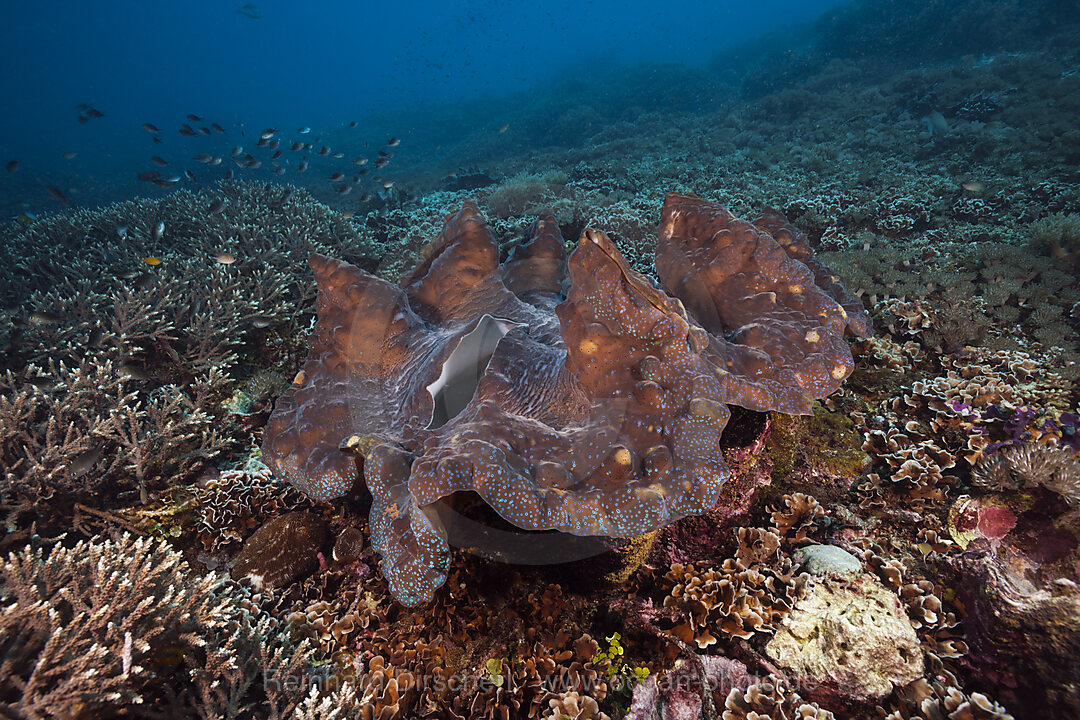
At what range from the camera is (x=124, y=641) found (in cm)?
192

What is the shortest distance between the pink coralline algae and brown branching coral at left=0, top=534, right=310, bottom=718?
78cm

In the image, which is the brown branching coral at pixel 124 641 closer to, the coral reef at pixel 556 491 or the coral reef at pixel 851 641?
the coral reef at pixel 556 491

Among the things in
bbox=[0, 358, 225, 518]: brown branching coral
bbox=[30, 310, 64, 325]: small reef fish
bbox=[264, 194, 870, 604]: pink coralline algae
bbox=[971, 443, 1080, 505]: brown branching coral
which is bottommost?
bbox=[0, 358, 225, 518]: brown branching coral

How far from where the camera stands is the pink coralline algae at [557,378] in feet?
6.04

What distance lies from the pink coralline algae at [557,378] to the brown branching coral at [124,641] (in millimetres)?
785

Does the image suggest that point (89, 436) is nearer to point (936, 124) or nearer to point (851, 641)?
point (851, 641)

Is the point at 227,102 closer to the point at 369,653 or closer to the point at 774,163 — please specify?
the point at 774,163

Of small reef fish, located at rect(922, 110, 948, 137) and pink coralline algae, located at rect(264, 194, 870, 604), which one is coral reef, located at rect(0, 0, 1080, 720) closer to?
pink coralline algae, located at rect(264, 194, 870, 604)

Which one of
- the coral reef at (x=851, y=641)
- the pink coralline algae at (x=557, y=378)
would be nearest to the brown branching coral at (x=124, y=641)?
the pink coralline algae at (x=557, y=378)

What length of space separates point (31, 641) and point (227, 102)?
120 metres

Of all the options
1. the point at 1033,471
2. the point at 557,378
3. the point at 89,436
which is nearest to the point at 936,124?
the point at 1033,471

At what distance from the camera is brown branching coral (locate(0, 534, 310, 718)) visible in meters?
1.74

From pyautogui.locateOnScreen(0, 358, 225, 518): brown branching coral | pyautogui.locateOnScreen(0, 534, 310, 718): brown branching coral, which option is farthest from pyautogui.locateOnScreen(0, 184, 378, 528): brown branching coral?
pyautogui.locateOnScreen(0, 534, 310, 718): brown branching coral

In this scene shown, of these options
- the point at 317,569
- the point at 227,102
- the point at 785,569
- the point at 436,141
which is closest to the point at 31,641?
the point at 317,569
